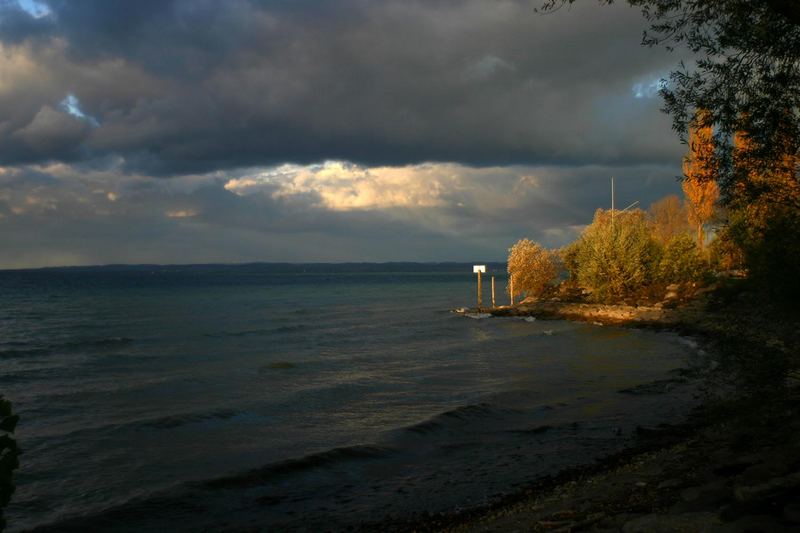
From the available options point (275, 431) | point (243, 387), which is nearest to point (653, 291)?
point (243, 387)

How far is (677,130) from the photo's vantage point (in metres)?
12.7

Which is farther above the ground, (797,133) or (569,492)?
(797,133)

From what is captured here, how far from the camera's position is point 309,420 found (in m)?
19.9

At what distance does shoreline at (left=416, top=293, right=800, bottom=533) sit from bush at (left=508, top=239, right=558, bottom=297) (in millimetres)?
40533

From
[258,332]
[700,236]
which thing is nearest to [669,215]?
[700,236]

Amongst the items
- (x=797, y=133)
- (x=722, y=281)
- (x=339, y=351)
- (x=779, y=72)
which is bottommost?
(x=339, y=351)

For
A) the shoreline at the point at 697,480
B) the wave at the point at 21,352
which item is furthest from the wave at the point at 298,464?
the wave at the point at 21,352

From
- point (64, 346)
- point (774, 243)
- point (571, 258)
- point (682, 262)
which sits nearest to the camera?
point (774, 243)

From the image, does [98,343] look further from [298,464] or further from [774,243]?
[774,243]

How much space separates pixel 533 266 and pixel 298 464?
5142 cm

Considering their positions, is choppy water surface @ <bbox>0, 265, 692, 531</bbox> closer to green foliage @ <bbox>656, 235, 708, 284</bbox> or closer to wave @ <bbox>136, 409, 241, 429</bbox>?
wave @ <bbox>136, 409, 241, 429</bbox>

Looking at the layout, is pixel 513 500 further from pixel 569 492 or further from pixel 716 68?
pixel 716 68

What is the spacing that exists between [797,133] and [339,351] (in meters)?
28.3

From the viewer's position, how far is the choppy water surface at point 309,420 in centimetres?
1312
